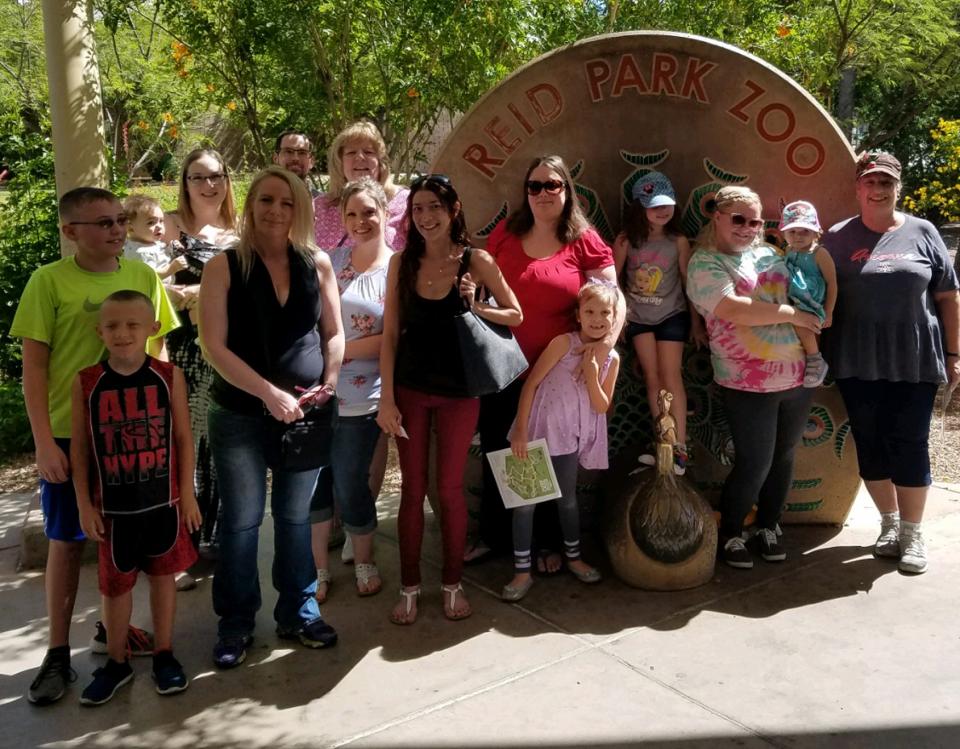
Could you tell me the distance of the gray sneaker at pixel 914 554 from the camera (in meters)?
4.23

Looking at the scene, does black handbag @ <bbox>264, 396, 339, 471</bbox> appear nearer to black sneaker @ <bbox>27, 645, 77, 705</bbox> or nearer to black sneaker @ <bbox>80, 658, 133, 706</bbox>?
black sneaker @ <bbox>80, 658, 133, 706</bbox>

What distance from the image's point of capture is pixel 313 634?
366 centimetres

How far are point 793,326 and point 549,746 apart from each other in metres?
2.10

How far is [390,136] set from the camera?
7004mm

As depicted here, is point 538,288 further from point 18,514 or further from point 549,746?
point 18,514

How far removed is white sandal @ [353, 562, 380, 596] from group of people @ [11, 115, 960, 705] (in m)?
0.02

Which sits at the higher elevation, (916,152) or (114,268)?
(916,152)

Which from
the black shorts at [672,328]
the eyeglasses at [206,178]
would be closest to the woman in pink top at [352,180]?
the eyeglasses at [206,178]

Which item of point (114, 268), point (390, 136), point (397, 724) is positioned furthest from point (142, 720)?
point (390, 136)

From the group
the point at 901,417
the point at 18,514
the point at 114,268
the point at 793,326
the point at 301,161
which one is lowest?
the point at 18,514

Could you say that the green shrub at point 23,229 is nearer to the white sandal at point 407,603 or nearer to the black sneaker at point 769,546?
the white sandal at point 407,603

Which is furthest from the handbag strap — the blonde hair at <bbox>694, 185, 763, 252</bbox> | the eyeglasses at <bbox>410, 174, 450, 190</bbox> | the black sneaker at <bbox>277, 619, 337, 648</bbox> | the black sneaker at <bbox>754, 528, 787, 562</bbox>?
the black sneaker at <bbox>754, 528, 787, 562</bbox>

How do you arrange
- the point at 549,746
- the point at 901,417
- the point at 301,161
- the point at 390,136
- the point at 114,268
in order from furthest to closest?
the point at 390,136 → the point at 301,161 → the point at 901,417 → the point at 114,268 → the point at 549,746

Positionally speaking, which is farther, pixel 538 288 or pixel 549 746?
pixel 538 288
